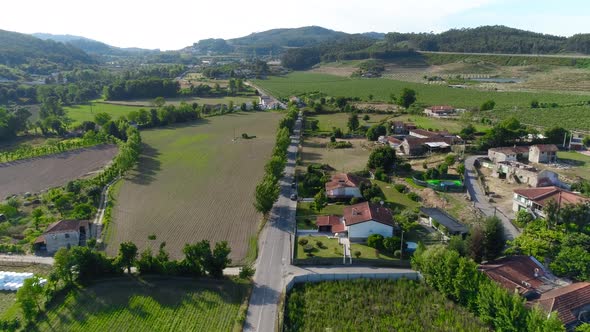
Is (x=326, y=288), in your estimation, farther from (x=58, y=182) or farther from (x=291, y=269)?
(x=58, y=182)

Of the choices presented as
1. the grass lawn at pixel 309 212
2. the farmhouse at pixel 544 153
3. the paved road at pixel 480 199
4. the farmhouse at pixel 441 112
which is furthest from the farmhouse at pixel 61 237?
the farmhouse at pixel 441 112

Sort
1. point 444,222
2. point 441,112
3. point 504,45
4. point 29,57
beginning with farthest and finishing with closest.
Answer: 1. point 29,57
2. point 504,45
3. point 441,112
4. point 444,222

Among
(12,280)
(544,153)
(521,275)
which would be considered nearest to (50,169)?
(12,280)

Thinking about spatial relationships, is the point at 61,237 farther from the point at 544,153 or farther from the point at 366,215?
the point at 544,153

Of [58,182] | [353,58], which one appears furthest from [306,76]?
[58,182]

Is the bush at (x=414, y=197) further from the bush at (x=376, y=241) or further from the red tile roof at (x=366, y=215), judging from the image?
the bush at (x=376, y=241)
